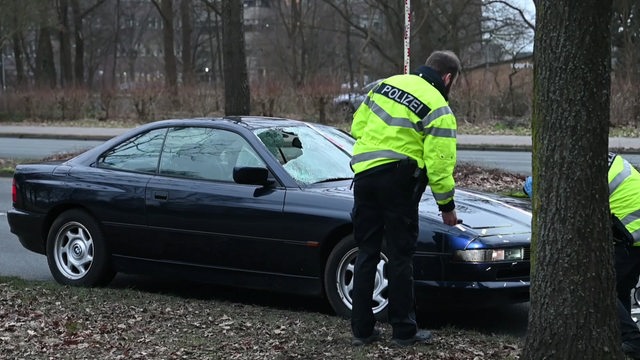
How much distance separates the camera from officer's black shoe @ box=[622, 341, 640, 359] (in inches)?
187

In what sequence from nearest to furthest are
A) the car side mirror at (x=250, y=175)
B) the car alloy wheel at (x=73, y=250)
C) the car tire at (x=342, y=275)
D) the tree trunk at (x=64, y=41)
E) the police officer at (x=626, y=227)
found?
1. the police officer at (x=626, y=227)
2. the car tire at (x=342, y=275)
3. the car side mirror at (x=250, y=175)
4. the car alloy wheel at (x=73, y=250)
5. the tree trunk at (x=64, y=41)

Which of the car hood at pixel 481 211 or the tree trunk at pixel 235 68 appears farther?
the tree trunk at pixel 235 68

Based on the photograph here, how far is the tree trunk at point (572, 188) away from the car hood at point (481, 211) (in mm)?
1444

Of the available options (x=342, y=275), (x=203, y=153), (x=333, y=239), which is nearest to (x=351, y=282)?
(x=342, y=275)

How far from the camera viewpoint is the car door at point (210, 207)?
5.78 metres

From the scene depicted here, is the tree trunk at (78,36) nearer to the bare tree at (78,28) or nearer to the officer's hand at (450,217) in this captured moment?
the bare tree at (78,28)

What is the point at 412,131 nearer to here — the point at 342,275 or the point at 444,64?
the point at 444,64

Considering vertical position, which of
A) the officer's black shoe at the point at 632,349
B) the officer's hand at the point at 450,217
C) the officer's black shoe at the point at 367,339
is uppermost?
the officer's hand at the point at 450,217

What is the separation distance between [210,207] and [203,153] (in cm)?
55

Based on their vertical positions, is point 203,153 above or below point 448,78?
below

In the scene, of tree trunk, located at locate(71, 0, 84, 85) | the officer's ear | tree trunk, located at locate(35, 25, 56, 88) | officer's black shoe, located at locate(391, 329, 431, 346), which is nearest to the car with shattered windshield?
officer's black shoe, located at locate(391, 329, 431, 346)

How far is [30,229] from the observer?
22.4 ft

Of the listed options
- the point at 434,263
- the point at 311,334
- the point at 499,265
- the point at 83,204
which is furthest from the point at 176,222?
the point at 499,265

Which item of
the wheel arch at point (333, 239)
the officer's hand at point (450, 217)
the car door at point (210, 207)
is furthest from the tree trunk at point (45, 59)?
the officer's hand at point (450, 217)
